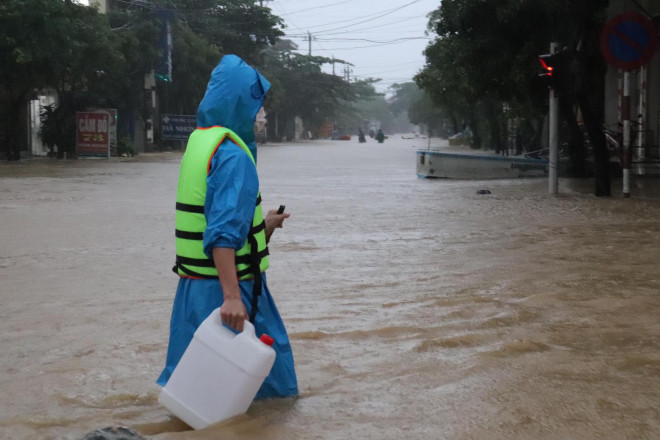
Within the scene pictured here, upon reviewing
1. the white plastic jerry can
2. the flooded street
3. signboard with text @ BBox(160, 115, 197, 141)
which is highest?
signboard with text @ BBox(160, 115, 197, 141)

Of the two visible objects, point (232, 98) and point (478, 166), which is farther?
point (478, 166)

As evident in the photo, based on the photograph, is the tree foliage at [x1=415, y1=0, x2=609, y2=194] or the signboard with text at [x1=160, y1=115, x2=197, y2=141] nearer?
the tree foliage at [x1=415, y1=0, x2=609, y2=194]

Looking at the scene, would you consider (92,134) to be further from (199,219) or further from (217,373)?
(217,373)

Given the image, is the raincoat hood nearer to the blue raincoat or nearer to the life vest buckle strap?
the blue raincoat

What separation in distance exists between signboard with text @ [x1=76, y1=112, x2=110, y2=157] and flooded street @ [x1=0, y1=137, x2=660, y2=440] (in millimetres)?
22645

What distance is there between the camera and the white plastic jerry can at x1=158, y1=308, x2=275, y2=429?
3471 mm

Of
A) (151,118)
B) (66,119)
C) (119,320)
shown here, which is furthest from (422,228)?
(151,118)

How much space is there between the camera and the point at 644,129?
67.2 ft

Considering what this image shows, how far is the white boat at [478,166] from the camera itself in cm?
2069

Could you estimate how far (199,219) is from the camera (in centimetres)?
369

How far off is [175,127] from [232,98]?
43.8m

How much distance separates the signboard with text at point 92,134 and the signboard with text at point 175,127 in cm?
1156

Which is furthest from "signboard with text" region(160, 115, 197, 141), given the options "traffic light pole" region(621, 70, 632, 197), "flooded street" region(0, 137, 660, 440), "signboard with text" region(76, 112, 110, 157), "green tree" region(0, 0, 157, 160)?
"flooded street" region(0, 137, 660, 440)

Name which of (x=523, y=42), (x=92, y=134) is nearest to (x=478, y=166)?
(x=523, y=42)
